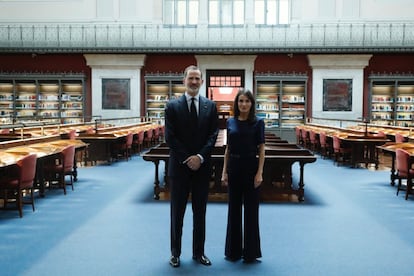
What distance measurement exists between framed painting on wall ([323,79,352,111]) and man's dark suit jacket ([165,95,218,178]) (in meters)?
14.8

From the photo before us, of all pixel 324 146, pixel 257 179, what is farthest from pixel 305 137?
pixel 257 179

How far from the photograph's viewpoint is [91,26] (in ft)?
58.9

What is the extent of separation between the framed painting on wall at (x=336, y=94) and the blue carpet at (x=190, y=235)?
35.4ft

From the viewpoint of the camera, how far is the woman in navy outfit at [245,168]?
3.50m

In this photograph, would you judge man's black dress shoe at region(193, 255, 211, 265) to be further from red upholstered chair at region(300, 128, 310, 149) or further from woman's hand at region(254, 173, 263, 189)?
red upholstered chair at region(300, 128, 310, 149)

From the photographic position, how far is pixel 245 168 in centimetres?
350

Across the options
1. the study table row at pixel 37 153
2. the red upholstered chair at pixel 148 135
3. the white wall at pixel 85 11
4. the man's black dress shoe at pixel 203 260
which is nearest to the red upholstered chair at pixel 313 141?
the red upholstered chair at pixel 148 135

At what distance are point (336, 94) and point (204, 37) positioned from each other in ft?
18.7

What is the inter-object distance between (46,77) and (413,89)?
14180 millimetres

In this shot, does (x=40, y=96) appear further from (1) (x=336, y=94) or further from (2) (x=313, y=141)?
(1) (x=336, y=94)

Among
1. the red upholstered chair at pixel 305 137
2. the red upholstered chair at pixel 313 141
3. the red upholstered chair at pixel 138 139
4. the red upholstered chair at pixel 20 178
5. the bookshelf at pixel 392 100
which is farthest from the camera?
the bookshelf at pixel 392 100

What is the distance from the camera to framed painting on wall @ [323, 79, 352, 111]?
57.2 feet

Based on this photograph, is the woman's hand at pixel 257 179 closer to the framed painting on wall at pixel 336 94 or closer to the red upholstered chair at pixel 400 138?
the red upholstered chair at pixel 400 138

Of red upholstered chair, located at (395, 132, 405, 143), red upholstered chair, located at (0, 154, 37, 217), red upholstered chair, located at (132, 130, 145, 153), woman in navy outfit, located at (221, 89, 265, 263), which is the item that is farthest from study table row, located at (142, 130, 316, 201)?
red upholstered chair, located at (132, 130, 145, 153)
